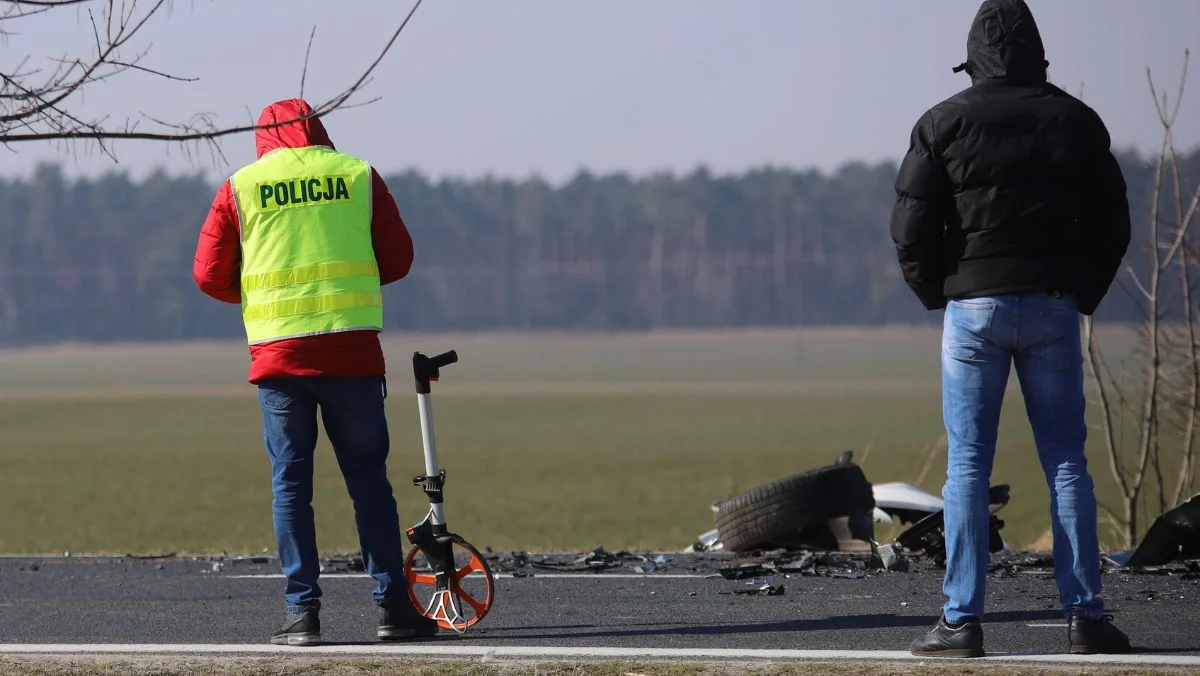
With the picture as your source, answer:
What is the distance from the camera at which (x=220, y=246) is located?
21.2 feet

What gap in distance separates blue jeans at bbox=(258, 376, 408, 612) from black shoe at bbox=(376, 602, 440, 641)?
4 centimetres

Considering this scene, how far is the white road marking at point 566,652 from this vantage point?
5.62 m

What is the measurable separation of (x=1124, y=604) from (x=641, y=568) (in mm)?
Answer: 2837

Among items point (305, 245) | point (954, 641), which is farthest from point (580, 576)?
point (954, 641)

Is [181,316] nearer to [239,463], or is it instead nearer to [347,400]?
[239,463]

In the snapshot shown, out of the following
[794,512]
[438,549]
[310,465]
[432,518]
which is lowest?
[794,512]

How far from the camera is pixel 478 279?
587 feet

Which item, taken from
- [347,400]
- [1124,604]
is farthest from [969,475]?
[347,400]

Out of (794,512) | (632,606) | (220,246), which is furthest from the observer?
(794,512)

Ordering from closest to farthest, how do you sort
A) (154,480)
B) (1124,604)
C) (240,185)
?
(240,185), (1124,604), (154,480)

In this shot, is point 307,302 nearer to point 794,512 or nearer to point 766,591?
point 766,591

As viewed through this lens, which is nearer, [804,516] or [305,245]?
[305,245]

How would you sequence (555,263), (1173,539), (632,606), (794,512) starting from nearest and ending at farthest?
(632,606), (1173,539), (794,512), (555,263)

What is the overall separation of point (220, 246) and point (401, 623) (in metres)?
1.57
